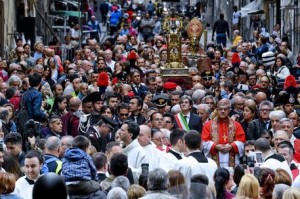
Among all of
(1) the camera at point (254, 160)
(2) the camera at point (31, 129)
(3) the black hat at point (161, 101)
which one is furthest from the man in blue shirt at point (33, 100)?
(1) the camera at point (254, 160)

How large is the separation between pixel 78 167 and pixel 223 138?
558cm

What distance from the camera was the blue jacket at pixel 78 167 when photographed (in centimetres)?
1261

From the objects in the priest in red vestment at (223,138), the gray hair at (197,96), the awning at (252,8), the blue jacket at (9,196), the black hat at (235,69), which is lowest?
the priest in red vestment at (223,138)

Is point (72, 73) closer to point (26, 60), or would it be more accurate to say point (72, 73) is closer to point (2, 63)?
point (2, 63)

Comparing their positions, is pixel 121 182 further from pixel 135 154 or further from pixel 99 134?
pixel 99 134

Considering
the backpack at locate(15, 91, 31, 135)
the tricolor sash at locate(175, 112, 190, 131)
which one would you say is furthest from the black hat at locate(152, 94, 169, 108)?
the backpack at locate(15, 91, 31, 135)

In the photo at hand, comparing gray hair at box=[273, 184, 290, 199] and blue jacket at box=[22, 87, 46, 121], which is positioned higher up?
blue jacket at box=[22, 87, 46, 121]

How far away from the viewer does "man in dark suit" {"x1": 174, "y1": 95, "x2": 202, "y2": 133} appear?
1926cm

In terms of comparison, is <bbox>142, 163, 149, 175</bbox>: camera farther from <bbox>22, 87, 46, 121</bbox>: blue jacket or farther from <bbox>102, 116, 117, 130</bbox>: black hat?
<bbox>22, 87, 46, 121</bbox>: blue jacket

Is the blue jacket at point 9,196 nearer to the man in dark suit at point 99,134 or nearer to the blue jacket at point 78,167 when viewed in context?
the blue jacket at point 78,167

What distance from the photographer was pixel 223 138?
17984mm

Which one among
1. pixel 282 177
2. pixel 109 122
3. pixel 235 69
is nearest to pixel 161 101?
pixel 109 122

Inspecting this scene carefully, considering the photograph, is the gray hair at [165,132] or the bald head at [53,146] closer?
the bald head at [53,146]

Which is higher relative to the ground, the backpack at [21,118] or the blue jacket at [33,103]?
the blue jacket at [33,103]
